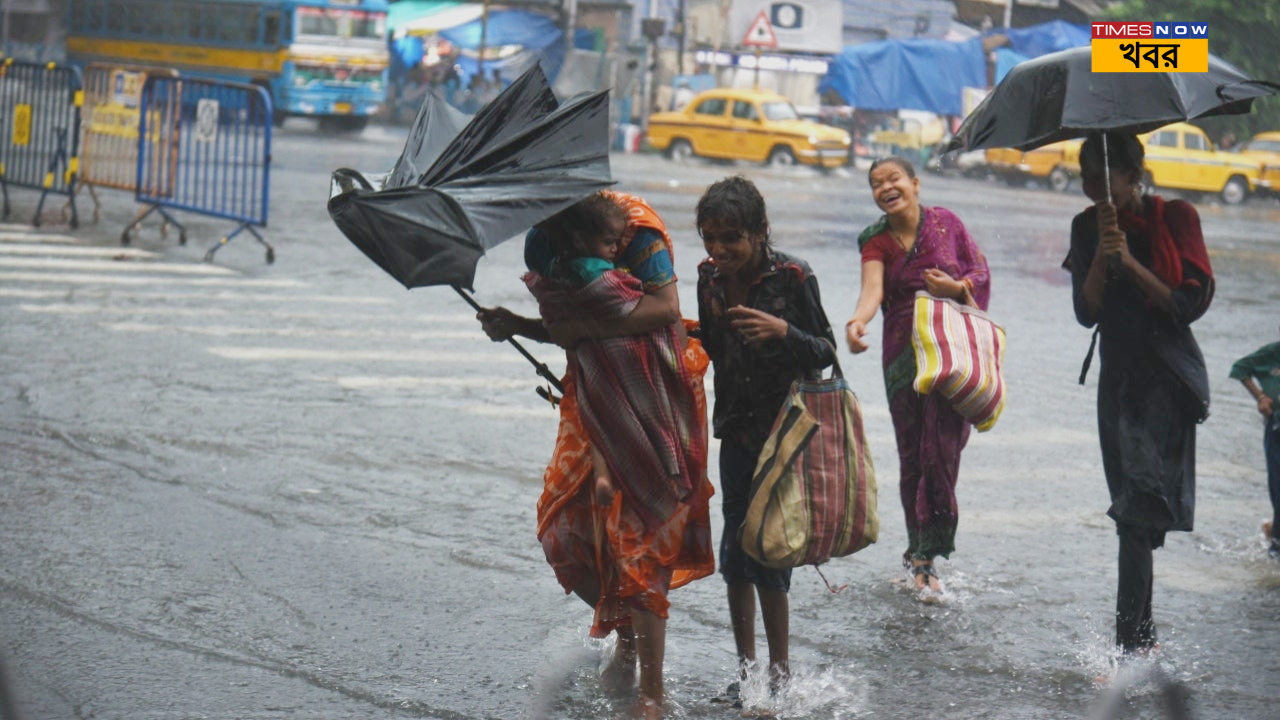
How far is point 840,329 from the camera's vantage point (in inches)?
444

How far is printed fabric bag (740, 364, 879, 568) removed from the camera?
4.14 m

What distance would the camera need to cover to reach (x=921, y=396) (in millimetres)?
5531

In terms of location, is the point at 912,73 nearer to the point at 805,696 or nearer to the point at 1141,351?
the point at 1141,351

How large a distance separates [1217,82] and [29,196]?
15.3 meters

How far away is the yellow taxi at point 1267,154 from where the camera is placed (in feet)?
99.8

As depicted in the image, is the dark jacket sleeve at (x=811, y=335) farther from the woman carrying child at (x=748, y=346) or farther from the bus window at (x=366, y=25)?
the bus window at (x=366, y=25)

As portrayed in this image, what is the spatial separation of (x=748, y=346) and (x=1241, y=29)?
3543cm

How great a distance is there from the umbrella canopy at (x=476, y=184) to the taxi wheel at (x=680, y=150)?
28285 millimetres

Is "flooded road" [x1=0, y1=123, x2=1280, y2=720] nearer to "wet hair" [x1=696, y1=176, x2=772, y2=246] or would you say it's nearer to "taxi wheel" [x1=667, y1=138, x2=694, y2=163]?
"wet hair" [x1=696, y1=176, x2=772, y2=246]

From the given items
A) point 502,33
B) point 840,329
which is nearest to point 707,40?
point 502,33

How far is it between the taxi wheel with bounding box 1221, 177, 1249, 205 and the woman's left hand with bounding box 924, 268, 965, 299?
90.2 feet

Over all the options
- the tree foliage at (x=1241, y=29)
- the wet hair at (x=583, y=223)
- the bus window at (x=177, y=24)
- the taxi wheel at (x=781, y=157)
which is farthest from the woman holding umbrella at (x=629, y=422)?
the tree foliage at (x=1241, y=29)

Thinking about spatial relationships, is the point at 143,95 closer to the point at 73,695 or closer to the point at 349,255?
the point at 349,255

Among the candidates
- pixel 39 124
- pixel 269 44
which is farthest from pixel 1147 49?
pixel 269 44
